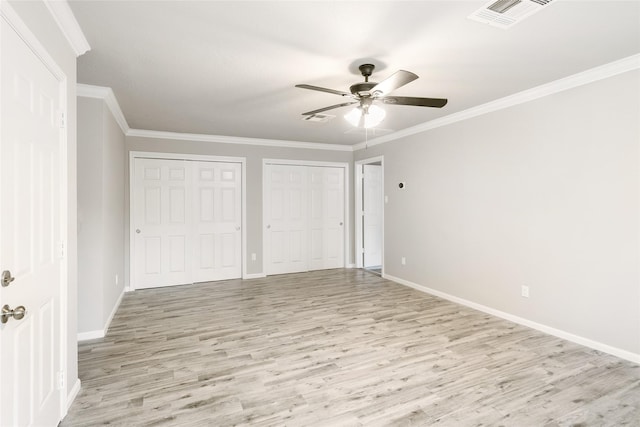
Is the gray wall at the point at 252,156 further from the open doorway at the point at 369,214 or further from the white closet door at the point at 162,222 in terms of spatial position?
the open doorway at the point at 369,214

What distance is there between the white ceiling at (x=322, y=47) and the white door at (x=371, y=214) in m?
3.05

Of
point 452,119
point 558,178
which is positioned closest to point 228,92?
point 452,119

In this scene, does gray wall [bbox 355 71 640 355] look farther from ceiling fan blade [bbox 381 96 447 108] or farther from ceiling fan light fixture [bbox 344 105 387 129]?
ceiling fan light fixture [bbox 344 105 387 129]

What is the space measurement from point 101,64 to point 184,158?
2718 mm

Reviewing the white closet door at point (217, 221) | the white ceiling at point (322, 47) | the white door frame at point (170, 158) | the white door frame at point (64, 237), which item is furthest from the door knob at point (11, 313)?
the white closet door at point (217, 221)

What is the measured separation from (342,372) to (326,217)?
13.4 feet

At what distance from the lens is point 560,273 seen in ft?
10.5

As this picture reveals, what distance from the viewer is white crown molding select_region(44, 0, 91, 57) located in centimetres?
183

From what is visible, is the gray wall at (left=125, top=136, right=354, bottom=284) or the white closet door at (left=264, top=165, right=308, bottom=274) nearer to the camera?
the gray wall at (left=125, top=136, right=354, bottom=284)

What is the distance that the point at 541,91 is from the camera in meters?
3.30

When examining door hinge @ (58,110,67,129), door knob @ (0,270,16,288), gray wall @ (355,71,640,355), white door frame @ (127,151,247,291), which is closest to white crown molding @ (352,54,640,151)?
gray wall @ (355,71,640,355)

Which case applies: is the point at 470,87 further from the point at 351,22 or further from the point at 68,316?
the point at 68,316

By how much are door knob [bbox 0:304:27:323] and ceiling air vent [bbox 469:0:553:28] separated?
9.15ft

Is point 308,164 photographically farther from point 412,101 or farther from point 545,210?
point 545,210
